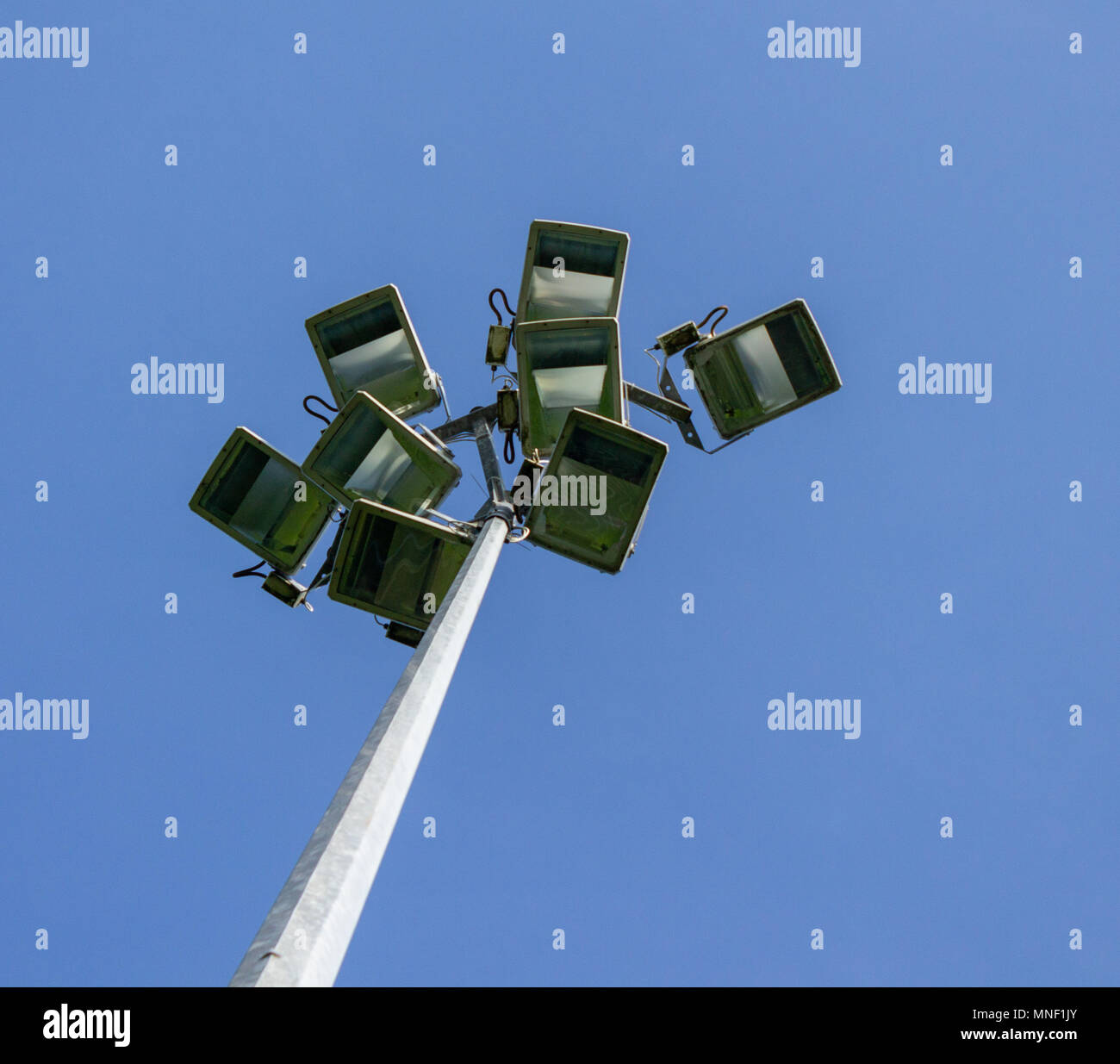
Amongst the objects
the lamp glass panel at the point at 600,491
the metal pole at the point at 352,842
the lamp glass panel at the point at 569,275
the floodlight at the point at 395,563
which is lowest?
the metal pole at the point at 352,842

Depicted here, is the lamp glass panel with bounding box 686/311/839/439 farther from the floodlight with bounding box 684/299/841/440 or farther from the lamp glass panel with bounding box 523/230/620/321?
the lamp glass panel with bounding box 523/230/620/321

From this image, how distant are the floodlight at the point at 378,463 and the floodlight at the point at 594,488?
1.03 meters

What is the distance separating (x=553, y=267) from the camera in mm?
9125

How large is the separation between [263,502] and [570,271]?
3.63 metres

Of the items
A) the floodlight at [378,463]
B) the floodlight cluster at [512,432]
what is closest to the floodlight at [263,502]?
the floodlight cluster at [512,432]

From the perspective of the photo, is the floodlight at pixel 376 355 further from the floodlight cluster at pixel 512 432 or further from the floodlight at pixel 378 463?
the floodlight at pixel 378 463

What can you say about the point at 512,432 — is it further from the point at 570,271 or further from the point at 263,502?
the point at 263,502

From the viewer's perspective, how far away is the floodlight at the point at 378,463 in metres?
8.10

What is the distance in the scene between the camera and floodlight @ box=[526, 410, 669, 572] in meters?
7.54

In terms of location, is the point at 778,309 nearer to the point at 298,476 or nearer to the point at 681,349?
the point at 681,349

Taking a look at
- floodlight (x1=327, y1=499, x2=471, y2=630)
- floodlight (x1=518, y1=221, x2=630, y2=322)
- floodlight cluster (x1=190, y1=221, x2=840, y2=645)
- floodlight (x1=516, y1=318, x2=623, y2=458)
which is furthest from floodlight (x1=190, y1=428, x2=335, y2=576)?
floodlight (x1=518, y1=221, x2=630, y2=322)

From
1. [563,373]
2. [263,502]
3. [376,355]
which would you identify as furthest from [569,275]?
[263,502]
